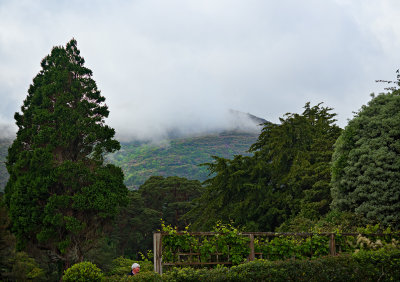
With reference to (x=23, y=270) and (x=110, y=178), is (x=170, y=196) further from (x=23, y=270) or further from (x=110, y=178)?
(x=23, y=270)

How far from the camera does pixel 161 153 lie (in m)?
95.2

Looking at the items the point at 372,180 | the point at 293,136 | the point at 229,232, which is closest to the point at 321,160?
the point at 293,136

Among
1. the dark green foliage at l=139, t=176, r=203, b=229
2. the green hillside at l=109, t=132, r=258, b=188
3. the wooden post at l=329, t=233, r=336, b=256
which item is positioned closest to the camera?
the wooden post at l=329, t=233, r=336, b=256

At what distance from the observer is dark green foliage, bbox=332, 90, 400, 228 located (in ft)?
33.7

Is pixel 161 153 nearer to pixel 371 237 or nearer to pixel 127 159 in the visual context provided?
pixel 127 159

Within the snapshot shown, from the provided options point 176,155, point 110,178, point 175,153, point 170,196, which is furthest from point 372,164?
Answer: point 175,153

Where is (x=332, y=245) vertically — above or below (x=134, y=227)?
above

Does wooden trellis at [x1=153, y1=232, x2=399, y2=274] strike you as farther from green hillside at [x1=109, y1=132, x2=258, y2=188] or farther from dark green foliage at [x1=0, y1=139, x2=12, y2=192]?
green hillside at [x1=109, y1=132, x2=258, y2=188]

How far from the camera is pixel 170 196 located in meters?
39.2

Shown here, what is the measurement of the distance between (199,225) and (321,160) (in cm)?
731

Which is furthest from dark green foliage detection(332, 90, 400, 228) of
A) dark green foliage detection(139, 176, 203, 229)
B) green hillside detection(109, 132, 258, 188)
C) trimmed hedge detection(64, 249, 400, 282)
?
green hillside detection(109, 132, 258, 188)

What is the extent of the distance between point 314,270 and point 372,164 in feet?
16.3

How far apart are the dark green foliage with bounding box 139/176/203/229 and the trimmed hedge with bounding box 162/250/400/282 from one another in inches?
1184

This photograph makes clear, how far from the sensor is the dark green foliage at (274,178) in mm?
15891
